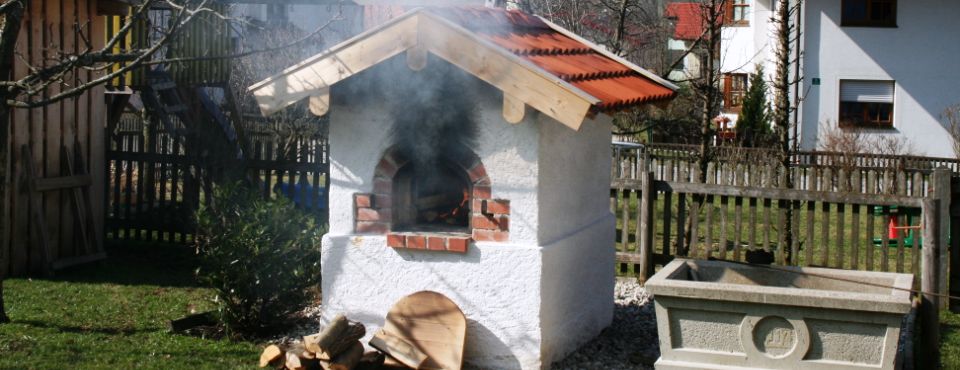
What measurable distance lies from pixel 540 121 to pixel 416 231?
3.96 feet

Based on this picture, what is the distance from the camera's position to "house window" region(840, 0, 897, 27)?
89.2ft

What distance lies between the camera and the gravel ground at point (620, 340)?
802 cm

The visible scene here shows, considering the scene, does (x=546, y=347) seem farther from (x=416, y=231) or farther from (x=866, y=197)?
(x=866, y=197)

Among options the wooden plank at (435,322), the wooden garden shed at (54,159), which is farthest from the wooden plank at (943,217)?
the wooden garden shed at (54,159)

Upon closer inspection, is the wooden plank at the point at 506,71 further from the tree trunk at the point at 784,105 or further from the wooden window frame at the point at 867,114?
the wooden window frame at the point at 867,114

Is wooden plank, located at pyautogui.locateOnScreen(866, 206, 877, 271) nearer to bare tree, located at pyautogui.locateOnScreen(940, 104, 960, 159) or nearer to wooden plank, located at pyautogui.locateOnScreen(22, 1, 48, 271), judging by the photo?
wooden plank, located at pyautogui.locateOnScreen(22, 1, 48, 271)

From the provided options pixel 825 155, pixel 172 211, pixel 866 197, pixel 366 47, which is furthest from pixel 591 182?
pixel 825 155

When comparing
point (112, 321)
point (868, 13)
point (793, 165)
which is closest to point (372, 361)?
point (112, 321)

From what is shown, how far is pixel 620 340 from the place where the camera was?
8781 mm

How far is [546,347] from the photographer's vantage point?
295 inches

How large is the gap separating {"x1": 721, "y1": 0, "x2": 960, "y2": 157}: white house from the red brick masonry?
2086 centimetres

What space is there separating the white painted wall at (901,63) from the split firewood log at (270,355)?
2181cm

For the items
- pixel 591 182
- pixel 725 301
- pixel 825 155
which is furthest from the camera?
pixel 825 155

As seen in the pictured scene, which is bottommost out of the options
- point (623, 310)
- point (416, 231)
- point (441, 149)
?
point (623, 310)
